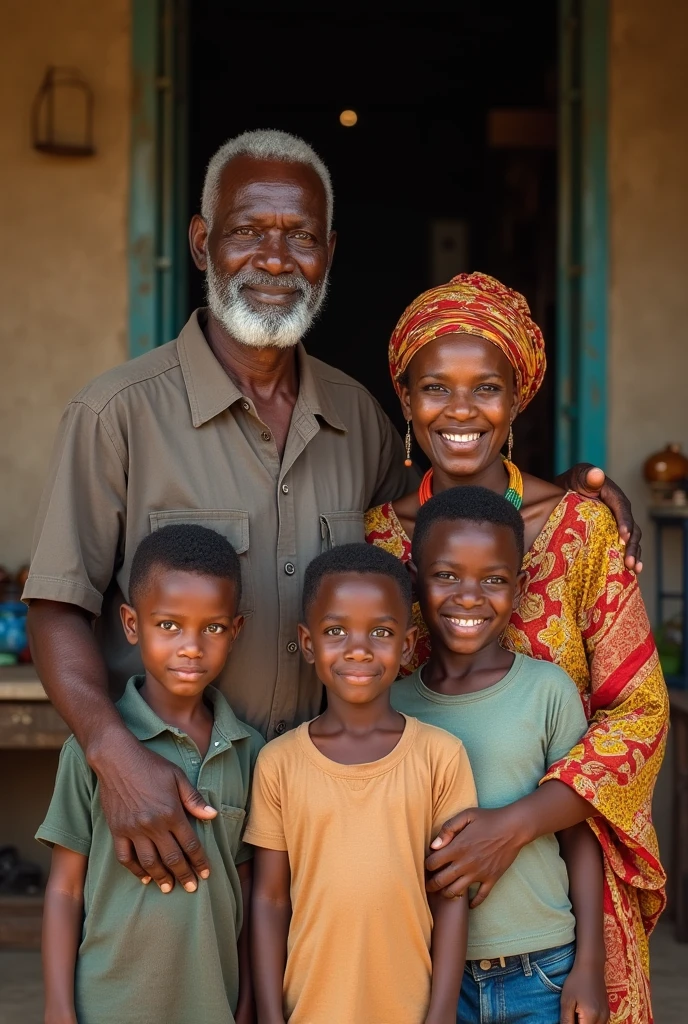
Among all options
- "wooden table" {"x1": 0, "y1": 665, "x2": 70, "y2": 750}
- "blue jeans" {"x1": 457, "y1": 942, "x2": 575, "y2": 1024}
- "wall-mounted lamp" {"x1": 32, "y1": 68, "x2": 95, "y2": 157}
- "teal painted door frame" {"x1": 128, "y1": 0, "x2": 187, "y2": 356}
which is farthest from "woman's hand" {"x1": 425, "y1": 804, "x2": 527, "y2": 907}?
"wall-mounted lamp" {"x1": 32, "y1": 68, "x2": 95, "y2": 157}

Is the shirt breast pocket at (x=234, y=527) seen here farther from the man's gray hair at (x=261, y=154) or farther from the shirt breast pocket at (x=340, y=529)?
the man's gray hair at (x=261, y=154)

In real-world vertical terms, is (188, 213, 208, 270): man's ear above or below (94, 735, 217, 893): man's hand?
above

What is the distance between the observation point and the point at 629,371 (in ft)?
15.3

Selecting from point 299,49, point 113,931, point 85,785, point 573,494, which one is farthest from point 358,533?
point 299,49

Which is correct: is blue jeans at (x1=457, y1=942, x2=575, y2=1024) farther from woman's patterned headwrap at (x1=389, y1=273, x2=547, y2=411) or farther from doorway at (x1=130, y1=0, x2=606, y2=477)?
doorway at (x1=130, y1=0, x2=606, y2=477)

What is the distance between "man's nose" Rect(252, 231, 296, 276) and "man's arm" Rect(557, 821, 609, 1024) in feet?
4.08

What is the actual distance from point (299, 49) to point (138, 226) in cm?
340

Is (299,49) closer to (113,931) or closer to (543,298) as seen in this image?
(543,298)

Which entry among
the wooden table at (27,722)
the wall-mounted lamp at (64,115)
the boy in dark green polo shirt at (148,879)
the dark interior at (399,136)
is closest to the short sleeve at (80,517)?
the boy in dark green polo shirt at (148,879)

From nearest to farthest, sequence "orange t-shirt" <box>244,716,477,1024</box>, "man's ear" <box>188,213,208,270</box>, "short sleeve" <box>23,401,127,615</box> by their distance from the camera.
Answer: "orange t-shirt" <box>244,716,477,1024</box> → "short sleeve" <box>23,401,127,615</box> → "man's ear" <box>188,213,208,270</box>

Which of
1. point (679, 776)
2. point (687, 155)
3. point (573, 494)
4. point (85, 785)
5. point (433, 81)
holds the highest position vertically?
point (433, 81)

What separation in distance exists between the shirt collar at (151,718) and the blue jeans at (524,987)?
1.95 ft

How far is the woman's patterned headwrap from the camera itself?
8.32 feet

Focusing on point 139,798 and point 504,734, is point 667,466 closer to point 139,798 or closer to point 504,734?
point 504,734
